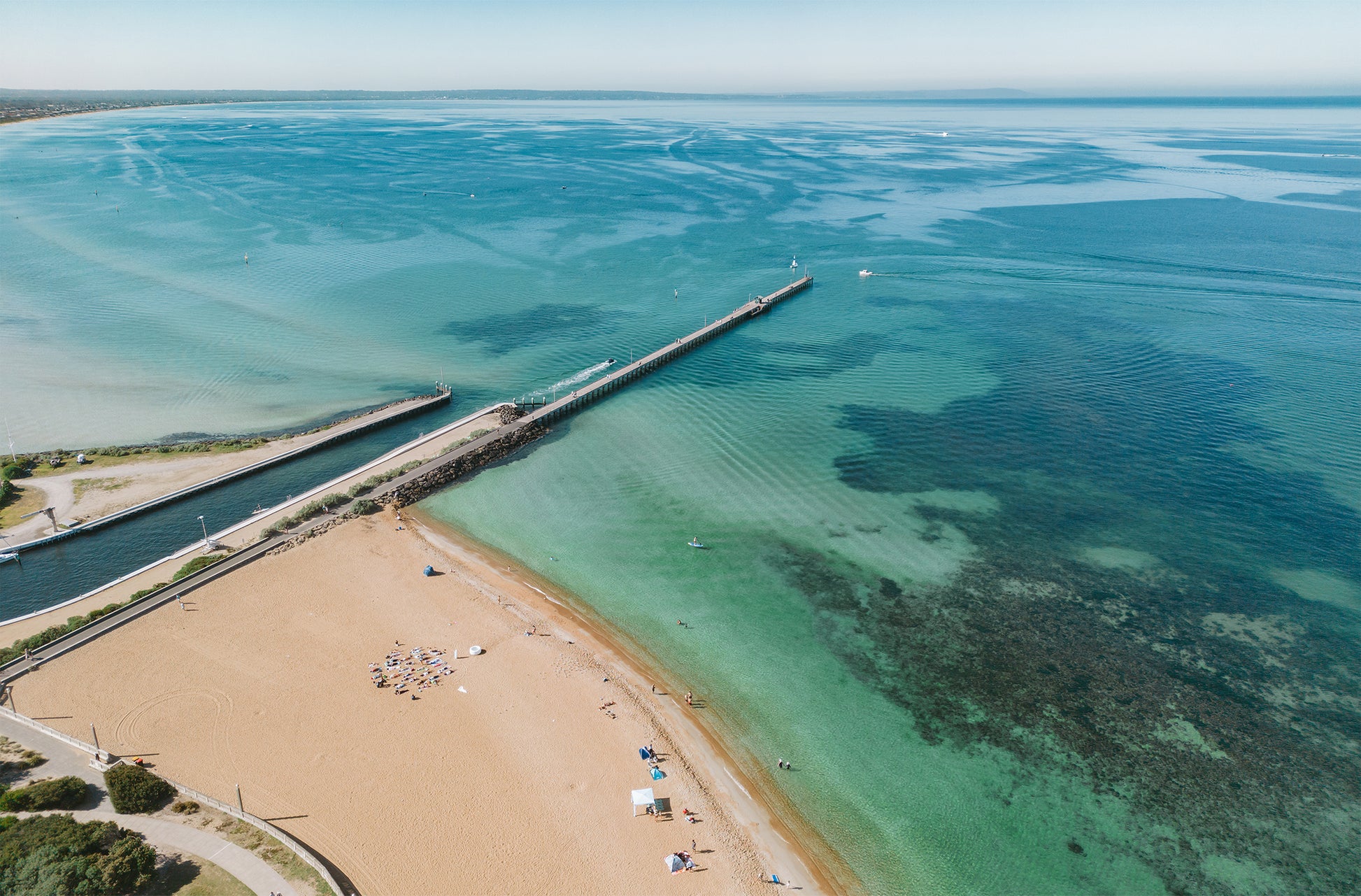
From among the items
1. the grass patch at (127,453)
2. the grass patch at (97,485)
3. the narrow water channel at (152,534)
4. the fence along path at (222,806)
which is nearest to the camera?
the fence along path at (222,806)

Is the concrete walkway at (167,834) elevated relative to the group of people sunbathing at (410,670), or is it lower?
elevated

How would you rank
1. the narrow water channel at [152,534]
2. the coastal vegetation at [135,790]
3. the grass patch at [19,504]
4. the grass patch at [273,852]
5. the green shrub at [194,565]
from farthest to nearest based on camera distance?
the grass patch at [19,504]
the narrow water channel at [152,534]
the green shrub at [194,565]
the coastal vegetation at [135,790]
the grass patch at [273,852]

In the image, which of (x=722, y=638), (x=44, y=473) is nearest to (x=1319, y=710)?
(x=722, y=638)

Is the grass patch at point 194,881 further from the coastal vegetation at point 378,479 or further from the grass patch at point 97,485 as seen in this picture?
the grass patch at point 97,485

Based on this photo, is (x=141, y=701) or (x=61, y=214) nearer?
(x=141, y=701)

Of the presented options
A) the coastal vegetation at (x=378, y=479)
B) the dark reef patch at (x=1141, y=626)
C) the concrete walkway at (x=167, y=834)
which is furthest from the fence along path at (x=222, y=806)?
the dark reef patch at (x=1141, y=626)

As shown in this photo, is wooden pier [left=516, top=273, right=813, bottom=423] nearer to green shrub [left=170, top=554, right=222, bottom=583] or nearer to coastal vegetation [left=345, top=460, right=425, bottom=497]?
coastal vegetation [left=345, top=460, right=425, bottom=497]

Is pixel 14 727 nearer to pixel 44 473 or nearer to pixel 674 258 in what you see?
pixel 44 473
